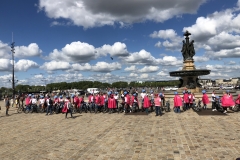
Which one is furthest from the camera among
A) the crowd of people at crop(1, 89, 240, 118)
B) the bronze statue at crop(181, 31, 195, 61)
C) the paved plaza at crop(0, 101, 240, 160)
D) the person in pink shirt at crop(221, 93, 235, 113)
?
the bronze statue at crop(181, 31, 195, 61)

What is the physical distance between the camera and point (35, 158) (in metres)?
7.98

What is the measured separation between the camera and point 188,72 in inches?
1270

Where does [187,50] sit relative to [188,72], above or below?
above

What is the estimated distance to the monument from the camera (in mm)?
32344

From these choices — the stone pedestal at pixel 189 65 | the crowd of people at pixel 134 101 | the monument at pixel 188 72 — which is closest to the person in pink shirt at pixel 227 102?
the crowd of people at pixel 134 101

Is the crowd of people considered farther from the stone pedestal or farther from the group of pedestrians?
the stone pedestal

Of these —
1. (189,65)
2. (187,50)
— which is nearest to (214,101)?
(189,65)

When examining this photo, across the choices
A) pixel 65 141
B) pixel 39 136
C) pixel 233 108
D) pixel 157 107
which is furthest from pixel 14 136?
pixel 233 108

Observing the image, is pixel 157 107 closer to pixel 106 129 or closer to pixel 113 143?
pixel 106 129

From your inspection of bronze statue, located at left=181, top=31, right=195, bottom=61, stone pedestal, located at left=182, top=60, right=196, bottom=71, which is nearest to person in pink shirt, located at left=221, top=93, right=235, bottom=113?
stone pedestal, located at left=182, top=60, right=196, bottom=71

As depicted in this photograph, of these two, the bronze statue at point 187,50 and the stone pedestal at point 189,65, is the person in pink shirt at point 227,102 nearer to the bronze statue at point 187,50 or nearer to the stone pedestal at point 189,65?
the stone pedestal at point 189,65

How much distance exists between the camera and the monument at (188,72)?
32.3 m

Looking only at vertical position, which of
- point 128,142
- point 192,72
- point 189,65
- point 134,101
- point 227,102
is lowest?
point 128,142

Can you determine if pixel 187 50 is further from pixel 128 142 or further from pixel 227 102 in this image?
pixel 128 142
